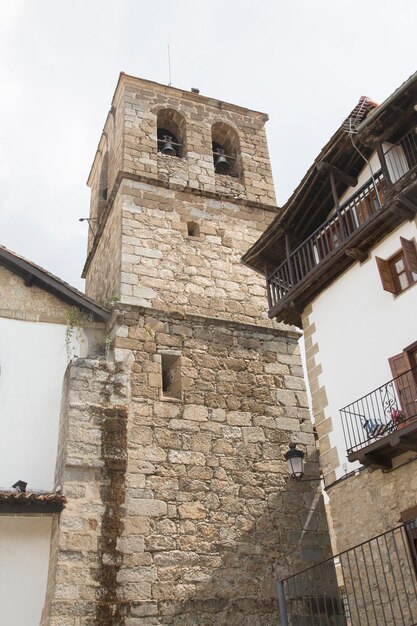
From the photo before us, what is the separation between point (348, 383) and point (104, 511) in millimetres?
3558

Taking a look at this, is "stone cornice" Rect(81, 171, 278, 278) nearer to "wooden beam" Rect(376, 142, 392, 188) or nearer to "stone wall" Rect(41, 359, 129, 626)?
"stone wall" Rect(41, 359, 129, 626)

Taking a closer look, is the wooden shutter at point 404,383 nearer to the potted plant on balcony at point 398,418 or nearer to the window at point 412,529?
the potted plant on balcony at point 398,418

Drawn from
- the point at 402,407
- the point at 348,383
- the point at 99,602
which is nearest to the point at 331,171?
the point at 348,383

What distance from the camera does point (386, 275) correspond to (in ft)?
28.8

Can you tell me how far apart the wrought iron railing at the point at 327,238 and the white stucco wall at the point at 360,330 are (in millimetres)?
505

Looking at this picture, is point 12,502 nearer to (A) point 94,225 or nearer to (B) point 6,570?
(B) point 6,570

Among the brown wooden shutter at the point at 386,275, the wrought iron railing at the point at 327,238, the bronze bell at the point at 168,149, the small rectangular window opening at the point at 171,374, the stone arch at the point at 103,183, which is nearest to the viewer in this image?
the brown wooden shutter at the point at 386,275

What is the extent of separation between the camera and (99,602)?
803 centimetres

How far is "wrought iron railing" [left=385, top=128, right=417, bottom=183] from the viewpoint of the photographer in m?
9.24

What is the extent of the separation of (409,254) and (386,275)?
0.47 m

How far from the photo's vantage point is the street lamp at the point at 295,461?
9758mm

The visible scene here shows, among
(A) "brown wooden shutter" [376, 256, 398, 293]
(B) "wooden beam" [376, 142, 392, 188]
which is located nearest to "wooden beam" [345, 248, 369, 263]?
(A) "brown wooden shutter" [376, 256, 398, 293]

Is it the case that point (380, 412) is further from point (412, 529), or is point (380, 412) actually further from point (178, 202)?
point (178, 202)

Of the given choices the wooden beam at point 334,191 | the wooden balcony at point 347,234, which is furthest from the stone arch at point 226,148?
the wooden beam at point 334,191
